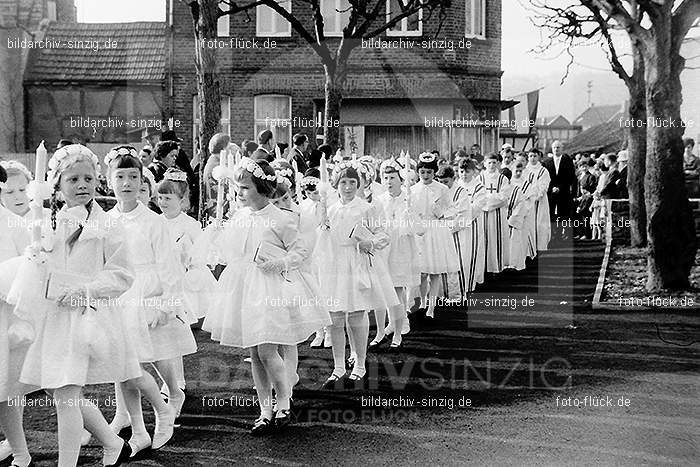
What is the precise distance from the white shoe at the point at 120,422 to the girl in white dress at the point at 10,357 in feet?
2.66

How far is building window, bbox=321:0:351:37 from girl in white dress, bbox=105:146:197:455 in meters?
22.5

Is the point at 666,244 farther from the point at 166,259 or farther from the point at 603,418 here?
the point at 166,259

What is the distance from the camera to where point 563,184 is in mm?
21688

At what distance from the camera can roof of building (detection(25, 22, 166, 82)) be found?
30.2 metres

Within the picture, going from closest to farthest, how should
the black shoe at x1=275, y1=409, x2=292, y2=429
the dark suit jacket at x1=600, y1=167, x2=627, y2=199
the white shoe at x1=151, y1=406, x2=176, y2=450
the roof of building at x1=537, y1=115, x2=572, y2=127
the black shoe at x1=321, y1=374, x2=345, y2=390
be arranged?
the white shoe at x1=151, y1=406, x2=176, y2=450, the black shoe at x1=275, y1=409, x2=292, y2=429, the black shoe at x1=321, y1=374, x2=345, y2=390, the dark suit jacket at x1=600, y1=167, x2=627, y2=199, the roof of building at x1=537, y1=115, x2=572, y2=127

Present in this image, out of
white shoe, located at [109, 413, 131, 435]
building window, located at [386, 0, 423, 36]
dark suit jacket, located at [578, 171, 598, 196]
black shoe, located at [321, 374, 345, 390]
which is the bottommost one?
white shoe, located at [109, 413, 131, 435]

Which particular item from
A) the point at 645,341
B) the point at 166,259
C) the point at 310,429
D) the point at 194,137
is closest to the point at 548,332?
the point at 645,341

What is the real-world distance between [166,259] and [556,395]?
3414mm

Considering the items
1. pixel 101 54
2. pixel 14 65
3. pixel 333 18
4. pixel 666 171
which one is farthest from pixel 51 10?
pixel 666 171

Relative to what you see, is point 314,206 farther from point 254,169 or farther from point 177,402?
point 177,402

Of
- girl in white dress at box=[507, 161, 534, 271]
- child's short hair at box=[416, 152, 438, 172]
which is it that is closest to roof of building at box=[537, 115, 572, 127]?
girl in white dress at box=[507, 161, 534, 271]

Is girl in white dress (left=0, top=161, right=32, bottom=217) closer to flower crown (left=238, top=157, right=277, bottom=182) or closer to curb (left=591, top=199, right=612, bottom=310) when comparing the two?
flower crown (left=238, top=157, right=277, bottom=182)

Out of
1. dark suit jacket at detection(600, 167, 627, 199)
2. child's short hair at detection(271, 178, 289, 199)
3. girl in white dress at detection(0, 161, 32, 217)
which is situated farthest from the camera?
dark suit jacket at detection(600, 167, 627, 199)

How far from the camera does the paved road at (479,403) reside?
651cm
